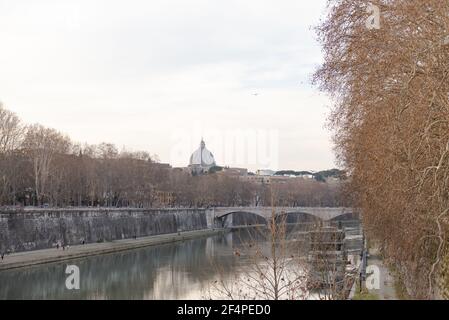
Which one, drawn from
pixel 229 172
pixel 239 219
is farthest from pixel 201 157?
pixel 239 219

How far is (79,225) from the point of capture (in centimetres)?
3494

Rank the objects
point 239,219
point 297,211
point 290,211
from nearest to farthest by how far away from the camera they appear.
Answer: point 290,211
point 297,211
point 239,219

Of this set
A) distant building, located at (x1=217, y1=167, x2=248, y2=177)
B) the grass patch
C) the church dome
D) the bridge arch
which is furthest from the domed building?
the grass patch

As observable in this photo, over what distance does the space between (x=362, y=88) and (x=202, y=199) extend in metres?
52.9

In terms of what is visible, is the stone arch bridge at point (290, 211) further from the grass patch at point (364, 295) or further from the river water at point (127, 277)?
the grass patch at point (364, 295)

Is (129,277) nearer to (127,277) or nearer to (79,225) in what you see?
(127,277)

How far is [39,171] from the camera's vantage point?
3722 centimetres

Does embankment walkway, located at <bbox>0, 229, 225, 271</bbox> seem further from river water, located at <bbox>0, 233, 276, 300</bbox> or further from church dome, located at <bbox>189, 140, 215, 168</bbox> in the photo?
Result: church dome, located at <bbox>189, 140, 215, 168</bbox>

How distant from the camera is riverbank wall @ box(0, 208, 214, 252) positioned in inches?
1141

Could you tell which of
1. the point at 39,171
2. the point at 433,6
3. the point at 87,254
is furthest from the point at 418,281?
the point at 39,171

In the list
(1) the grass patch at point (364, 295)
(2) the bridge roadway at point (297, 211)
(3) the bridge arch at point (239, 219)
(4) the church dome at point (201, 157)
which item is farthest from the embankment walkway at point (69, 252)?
(4) the church dome at point (201, 157)

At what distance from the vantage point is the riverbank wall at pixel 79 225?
28984mm
